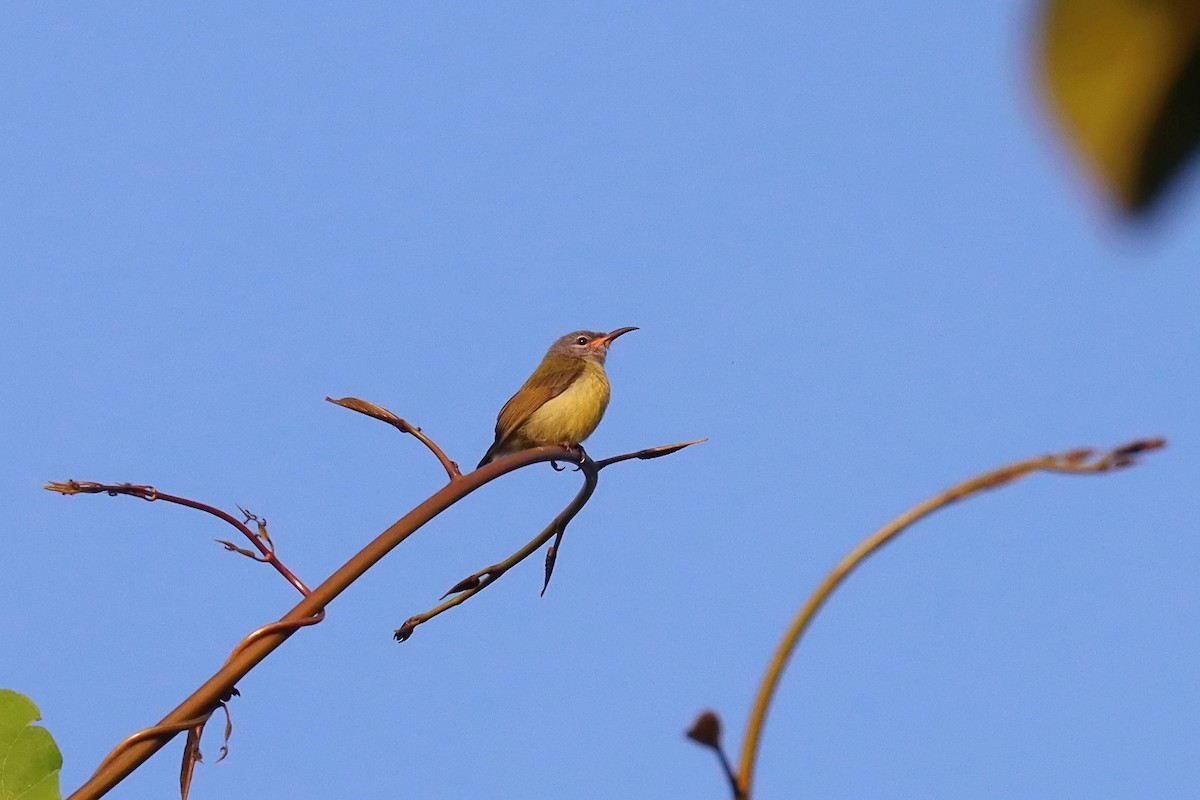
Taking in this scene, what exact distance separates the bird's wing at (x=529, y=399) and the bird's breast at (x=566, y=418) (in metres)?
0.04

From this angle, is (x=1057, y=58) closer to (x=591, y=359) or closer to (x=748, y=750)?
(x=748, y=750)

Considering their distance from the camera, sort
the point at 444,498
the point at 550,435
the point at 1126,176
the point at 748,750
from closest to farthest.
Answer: the point at 1126,176
the point at 748,750
the point at 444,498
the point at 550,435

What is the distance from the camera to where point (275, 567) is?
7.07 ft

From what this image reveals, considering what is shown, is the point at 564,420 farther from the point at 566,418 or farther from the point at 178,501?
the point at 178,501

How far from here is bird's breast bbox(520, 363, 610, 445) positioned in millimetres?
7938

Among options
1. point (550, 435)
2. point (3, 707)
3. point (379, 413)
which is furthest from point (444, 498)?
point (550, 435)

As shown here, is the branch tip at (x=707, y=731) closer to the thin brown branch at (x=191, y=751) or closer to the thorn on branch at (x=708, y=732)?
the thorn on branch at (x=708, y=732)

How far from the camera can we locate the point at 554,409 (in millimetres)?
8000

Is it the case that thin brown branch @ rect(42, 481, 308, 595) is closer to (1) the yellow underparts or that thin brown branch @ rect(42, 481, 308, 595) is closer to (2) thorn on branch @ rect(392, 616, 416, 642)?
(2) thorn on branch @ rect(392, 616, 416, 642)

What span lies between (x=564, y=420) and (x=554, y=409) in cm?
10

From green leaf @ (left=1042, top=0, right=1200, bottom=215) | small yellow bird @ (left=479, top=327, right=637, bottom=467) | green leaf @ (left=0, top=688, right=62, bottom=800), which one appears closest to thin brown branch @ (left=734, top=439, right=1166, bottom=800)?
green leaf @ (left=1042, top=0, right=1200, bottom=215)

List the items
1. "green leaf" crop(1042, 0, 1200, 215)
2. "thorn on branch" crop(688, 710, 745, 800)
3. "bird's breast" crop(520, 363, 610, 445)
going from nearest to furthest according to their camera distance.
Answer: "green leaf" crop(1042, 0, 1200, 215) < "thorn on branch" crop(688, 710, 745, 800) < "bird's breast" crop(520, 363, 610, 445)

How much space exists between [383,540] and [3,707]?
2.13 feet

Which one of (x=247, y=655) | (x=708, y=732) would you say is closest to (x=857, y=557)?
(x=708, y=732)
